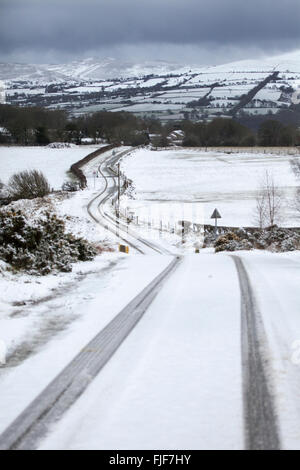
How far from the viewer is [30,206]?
43062 millimetres

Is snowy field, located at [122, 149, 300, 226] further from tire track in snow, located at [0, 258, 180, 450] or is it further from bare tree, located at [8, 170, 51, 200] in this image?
tire track in snow, located at [0, 258, 180, 450]

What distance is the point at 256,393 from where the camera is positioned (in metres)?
5.14

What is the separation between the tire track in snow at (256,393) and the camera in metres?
4.27

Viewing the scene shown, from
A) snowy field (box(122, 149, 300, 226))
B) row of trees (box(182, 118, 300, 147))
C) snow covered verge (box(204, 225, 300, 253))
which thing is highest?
row of trees (box(182, 118, 300, 147))

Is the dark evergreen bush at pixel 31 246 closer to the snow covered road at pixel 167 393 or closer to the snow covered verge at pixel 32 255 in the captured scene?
the snow covered verge at pixel 32 255

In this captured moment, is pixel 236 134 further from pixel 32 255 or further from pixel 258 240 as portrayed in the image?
pixel 32 255

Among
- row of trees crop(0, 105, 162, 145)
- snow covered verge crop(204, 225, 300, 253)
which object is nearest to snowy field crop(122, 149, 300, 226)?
snow covered verge crop(204, 225, 300, 253)

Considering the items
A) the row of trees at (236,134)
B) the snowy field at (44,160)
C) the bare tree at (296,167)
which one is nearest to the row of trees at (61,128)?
the snowy field at (44,160)

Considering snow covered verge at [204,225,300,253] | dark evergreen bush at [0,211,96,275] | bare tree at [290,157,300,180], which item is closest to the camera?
dark evergreen bush at [0,211,96,275]

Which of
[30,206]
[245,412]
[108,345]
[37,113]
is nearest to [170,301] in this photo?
[108,345]

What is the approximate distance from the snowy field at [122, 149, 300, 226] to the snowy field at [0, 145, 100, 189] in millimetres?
11619

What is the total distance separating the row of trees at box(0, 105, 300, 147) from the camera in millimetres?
126062

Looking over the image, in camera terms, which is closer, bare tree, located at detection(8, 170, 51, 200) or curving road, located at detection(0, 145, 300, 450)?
curving road, located at detection(0, 145, 300, 450)
